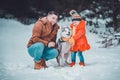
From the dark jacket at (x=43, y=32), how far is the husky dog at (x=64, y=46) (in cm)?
12

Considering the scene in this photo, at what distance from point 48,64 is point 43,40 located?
46 centimetres

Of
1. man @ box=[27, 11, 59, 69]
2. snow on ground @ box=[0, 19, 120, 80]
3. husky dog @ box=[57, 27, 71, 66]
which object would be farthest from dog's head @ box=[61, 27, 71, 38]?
snow on ground @ box=[0, 19, 120, 80]

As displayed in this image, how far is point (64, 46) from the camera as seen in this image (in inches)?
173

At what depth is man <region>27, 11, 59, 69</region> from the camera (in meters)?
4.33

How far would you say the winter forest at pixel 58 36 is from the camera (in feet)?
13.7

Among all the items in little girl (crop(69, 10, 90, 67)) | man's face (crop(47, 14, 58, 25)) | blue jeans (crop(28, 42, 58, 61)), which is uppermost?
man's face (crop(47, 14, 58, 25))

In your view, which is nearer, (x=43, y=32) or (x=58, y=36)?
(x=43, y=32)

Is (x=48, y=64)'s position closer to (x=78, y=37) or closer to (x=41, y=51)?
(x=41, y=51)

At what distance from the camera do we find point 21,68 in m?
4.51

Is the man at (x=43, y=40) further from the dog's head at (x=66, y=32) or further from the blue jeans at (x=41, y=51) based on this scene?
the dog's head at (x=66, y=32)

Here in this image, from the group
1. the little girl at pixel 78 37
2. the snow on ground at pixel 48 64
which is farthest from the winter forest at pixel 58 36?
the little girl at pixel 78 37

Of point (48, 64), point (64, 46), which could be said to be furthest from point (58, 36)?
point (64, 46)

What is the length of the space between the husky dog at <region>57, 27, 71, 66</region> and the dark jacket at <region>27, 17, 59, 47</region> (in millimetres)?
118

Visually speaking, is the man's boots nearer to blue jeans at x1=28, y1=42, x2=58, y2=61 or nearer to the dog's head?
blue jeans at x1=28, y1=42, x2=58, y2=61
